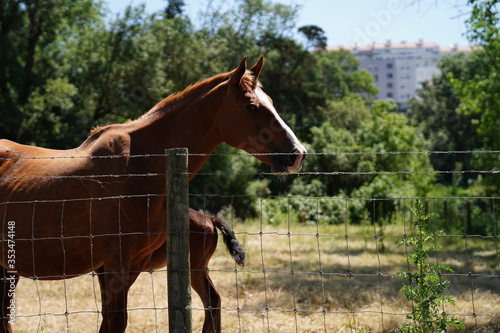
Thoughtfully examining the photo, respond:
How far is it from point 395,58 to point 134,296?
395 feet

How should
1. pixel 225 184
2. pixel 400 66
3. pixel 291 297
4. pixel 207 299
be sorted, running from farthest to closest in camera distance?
pixel 400 66
pixel 225 184
pixel 291 297
pixel 207 299

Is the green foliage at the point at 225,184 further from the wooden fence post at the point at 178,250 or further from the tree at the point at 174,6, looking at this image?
the wooden fence post at the point at 178,250

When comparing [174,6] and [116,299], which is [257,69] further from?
[174,6]

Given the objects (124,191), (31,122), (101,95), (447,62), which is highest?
(447,62)

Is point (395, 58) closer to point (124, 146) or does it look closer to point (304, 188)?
point (304, 188)

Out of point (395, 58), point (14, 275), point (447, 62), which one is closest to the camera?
point (14, 275)

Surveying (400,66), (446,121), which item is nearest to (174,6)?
(446,121)

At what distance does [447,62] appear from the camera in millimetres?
44375

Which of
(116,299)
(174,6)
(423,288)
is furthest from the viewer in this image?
(174,6)

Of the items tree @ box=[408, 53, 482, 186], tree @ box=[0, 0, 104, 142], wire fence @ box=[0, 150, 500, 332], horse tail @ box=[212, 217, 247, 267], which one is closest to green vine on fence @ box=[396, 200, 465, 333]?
wire fence @ box=[0, 150, 500, 332]

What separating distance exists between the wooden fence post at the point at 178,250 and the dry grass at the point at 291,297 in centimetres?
38

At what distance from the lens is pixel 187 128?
164 inches

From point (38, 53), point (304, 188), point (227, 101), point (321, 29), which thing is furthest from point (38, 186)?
point (321, 29)

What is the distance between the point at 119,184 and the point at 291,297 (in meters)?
4.13
